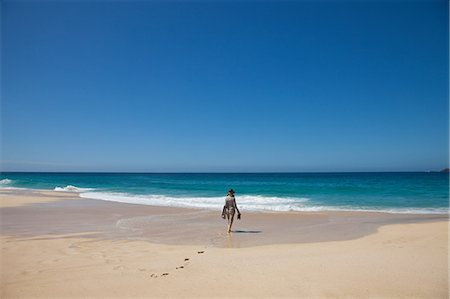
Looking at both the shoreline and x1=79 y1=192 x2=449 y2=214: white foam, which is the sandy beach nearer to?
the shoreline

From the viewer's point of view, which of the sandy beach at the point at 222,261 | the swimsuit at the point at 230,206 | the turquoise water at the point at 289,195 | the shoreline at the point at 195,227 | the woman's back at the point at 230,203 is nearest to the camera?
the sandy beach at the point at 222,261

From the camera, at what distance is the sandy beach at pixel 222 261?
220 inches

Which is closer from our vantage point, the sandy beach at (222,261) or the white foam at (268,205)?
the sandy beach at (222,261)

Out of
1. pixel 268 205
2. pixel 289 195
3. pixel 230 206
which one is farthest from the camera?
pixel 289 195

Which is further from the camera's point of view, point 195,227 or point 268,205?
point 268,205

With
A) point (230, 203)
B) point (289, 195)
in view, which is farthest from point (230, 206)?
point (289, 195)

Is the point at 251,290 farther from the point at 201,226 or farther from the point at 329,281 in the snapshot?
the point at 201,226

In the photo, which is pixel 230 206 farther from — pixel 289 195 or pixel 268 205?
pixel 289 195

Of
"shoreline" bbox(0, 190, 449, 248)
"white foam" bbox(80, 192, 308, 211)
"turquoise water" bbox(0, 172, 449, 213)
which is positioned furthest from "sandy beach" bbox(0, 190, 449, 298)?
"turquoise water" bbox(0, 172, 449, 213)

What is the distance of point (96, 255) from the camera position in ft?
26.3

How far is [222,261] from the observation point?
731 centimetres

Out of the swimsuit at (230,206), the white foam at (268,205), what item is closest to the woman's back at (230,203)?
Result: the swimsuit at (230,206)

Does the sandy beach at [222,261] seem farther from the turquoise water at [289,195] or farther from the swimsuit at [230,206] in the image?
the turquoise water at [289,195]

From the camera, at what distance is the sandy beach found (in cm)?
559
